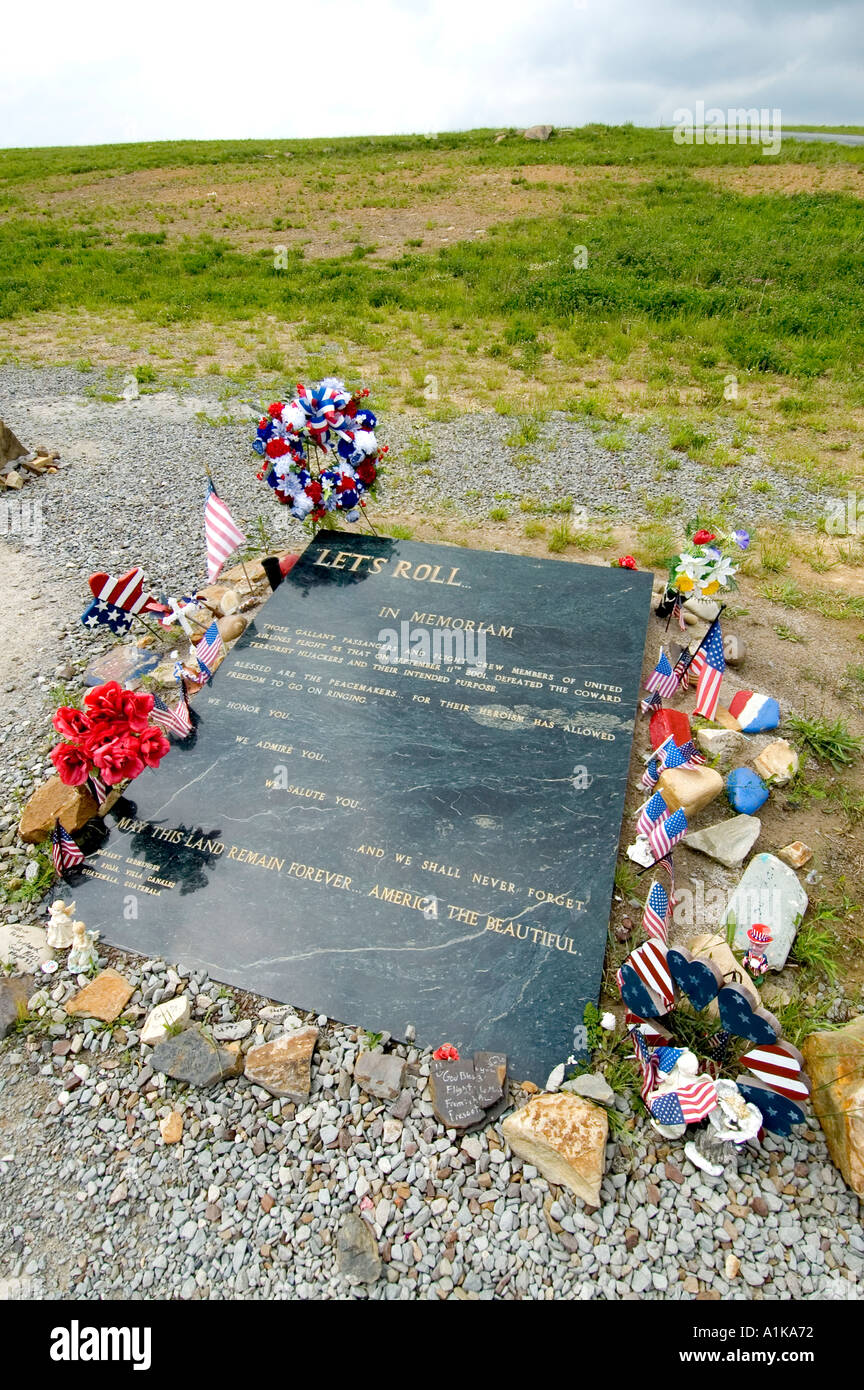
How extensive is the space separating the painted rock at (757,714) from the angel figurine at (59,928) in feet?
15.0

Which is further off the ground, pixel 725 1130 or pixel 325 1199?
pixel 725 1130

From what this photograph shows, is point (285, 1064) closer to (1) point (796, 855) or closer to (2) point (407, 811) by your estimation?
(2) point (407, 811)

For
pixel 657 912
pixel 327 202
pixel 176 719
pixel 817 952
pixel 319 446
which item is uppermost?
pixel 327 202

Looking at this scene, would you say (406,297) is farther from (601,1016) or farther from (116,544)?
(601,1016)

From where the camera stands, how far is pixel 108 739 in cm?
414

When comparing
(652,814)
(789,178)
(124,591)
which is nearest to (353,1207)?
(652,814)

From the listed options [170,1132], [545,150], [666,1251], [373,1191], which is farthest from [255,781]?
[545,150]

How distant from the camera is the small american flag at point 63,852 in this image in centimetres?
413

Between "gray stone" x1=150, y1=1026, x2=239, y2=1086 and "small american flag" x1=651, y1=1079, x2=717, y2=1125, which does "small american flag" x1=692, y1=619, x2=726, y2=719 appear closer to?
"small american flag" x1=651, y1=1079, x2=717, y2=1125

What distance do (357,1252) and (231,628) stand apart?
4475 millimetres

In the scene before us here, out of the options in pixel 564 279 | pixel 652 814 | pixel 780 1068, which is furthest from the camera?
pixel 564 279

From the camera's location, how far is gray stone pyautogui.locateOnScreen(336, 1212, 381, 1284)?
2.77 m

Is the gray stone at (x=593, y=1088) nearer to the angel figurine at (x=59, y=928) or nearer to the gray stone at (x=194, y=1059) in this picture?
the gray stone at (x=194, y=1059)

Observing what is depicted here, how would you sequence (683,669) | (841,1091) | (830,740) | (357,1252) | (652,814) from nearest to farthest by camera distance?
(357,1252)
(841,1091)
(652,814)
(830,740)
(683,669)
